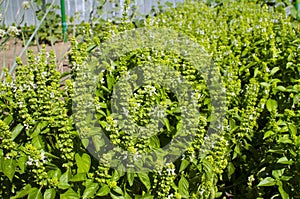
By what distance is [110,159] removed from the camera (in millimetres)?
2188

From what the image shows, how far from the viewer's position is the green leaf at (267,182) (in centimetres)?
257

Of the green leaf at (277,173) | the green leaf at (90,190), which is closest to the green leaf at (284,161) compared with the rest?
the green leaf at (277,173)

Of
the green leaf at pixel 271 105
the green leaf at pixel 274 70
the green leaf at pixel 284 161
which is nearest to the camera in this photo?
the green leaf at pixel 284 161

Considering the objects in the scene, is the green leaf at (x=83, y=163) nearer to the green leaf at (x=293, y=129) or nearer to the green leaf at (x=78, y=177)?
the green leaf at (x=78, y=177)

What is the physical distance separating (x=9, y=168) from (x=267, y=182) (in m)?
1.24

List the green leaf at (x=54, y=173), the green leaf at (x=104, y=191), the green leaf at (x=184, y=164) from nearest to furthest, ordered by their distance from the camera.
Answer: the green leaf at (x=104, y=191) < the green leaf at (x=54, y=173) < the green leaf at (x=184, y=164)

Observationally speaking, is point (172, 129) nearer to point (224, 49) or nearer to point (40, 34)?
point (224, 49)

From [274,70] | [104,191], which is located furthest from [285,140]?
[104,191]

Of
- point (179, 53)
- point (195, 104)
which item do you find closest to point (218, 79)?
point (179, 53)

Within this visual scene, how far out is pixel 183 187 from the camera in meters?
2.40

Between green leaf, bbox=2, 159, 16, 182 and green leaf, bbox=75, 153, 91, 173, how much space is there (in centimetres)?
26

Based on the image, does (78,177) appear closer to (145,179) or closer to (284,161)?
(145,179)

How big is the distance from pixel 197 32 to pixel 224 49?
51 cm

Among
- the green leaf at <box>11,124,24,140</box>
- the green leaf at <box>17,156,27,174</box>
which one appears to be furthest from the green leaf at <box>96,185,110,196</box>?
the green leaf at <box>11,124,24,140</box>
